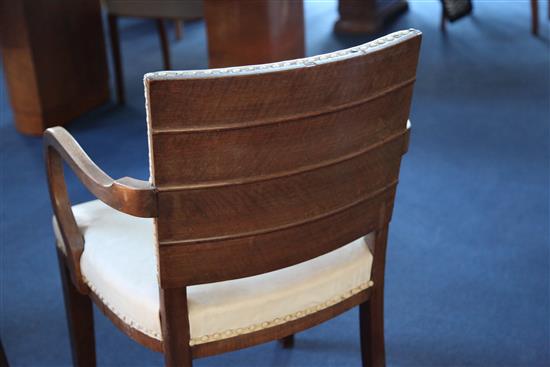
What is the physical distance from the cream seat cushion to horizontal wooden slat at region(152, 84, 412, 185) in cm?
25

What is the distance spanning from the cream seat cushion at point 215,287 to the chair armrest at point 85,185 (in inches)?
1.2

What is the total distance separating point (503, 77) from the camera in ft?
12.0

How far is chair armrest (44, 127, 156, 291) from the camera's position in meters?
1.12

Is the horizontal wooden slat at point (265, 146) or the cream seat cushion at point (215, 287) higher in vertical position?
the horizontal wooden slat at point (265, 146)

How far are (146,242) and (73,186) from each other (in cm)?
140

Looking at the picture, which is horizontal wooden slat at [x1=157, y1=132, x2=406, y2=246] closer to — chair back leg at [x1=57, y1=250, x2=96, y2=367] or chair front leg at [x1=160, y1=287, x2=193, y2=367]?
chair front leg at [x1=160, y1=287, x2=193, y2=367]

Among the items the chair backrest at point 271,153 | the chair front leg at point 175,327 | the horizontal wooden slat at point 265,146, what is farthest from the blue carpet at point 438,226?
the horizontal wooden slat at point 265,146

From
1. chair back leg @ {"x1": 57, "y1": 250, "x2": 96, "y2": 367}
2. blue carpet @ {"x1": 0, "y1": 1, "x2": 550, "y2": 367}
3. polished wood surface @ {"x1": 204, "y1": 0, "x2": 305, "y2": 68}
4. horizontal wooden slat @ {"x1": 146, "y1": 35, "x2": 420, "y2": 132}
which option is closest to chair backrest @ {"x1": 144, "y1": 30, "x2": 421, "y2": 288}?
horizontal wooden slat @ {"x1": 146, "y1": 35, "x2": 420, "y2": 132}

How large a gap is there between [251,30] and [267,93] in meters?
1.86

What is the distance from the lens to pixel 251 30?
2.88 meters

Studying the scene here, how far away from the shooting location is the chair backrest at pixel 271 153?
106cm

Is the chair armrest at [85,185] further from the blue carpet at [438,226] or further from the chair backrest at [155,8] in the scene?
the chair backrest at [155,8]

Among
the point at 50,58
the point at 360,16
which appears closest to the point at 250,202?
the point at 50,58

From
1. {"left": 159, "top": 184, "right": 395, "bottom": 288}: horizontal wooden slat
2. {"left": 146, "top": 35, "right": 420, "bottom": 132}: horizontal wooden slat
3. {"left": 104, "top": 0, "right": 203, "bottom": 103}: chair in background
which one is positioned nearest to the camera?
{"left": 146, "top": 35, "right": 420, "bottom": 132}: horizontal wooden slat
